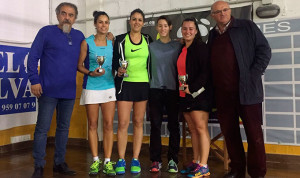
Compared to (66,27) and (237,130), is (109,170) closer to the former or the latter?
(237,130)

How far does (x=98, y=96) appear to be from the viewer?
8.52 feet

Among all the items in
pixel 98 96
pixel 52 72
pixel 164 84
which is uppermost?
pixel 52 72

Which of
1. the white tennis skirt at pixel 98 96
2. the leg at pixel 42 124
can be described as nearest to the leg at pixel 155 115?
the white tennis skirt at pixel 98 96

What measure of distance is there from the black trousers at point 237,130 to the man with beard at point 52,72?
142 centimetres

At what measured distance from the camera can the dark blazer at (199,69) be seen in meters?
2.48

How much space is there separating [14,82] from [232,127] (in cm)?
307

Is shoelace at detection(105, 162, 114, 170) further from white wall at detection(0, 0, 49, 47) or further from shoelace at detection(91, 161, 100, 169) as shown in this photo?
white wall at detection(0, 0, 49, 47)

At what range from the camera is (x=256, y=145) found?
7.56 ft

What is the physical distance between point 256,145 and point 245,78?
0.56 m

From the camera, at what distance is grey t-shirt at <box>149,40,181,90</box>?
8.70 ft

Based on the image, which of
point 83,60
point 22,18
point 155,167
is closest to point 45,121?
point 83,60

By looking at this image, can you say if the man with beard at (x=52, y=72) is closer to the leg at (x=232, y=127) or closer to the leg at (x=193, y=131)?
the leg at (x=193, y=131)

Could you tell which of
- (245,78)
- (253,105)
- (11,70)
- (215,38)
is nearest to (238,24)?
(215,38)

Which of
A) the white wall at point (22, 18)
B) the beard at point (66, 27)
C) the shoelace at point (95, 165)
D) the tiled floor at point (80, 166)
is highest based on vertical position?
the white wall at point (22, 18)
